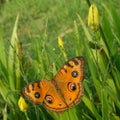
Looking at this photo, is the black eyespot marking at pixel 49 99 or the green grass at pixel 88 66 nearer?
the black eyespot marking at pixel 49 99

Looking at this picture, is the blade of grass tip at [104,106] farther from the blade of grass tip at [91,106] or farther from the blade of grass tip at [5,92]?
the blade of grass tip at [5,92]

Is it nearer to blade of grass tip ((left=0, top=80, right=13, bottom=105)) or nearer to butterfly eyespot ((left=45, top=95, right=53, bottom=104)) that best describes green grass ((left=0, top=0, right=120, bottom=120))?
blade of grass tip ((left=0, top=80, right=13, bottom=105))

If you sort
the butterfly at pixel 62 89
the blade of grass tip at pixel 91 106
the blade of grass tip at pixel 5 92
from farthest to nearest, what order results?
the blade of grass tip at pixel 5 92 → the blade of grass tip at pixel 91 106 → the butterfly at pixel 62 89

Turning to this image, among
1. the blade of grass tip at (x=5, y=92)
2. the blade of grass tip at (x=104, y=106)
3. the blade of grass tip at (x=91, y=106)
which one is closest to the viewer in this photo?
Answer: the blade of grass tip at (x=104, y=106)

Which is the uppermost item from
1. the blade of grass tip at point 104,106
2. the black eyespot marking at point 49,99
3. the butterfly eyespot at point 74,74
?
the butterfly eyespot at point 74,74

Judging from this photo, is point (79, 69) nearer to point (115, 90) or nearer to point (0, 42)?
point (115, 90)

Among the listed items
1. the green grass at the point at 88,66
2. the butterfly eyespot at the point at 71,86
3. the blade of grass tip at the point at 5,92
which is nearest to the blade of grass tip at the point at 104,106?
the green grass at the point at 88,66

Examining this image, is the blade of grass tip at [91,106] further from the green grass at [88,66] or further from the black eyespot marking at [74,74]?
the black eyespot marking at [74,74]

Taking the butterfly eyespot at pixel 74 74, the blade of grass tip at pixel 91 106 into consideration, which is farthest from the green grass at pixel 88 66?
the butterfly eyespot at pixel 74 74

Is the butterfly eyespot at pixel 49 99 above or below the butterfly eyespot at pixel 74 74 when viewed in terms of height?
below
